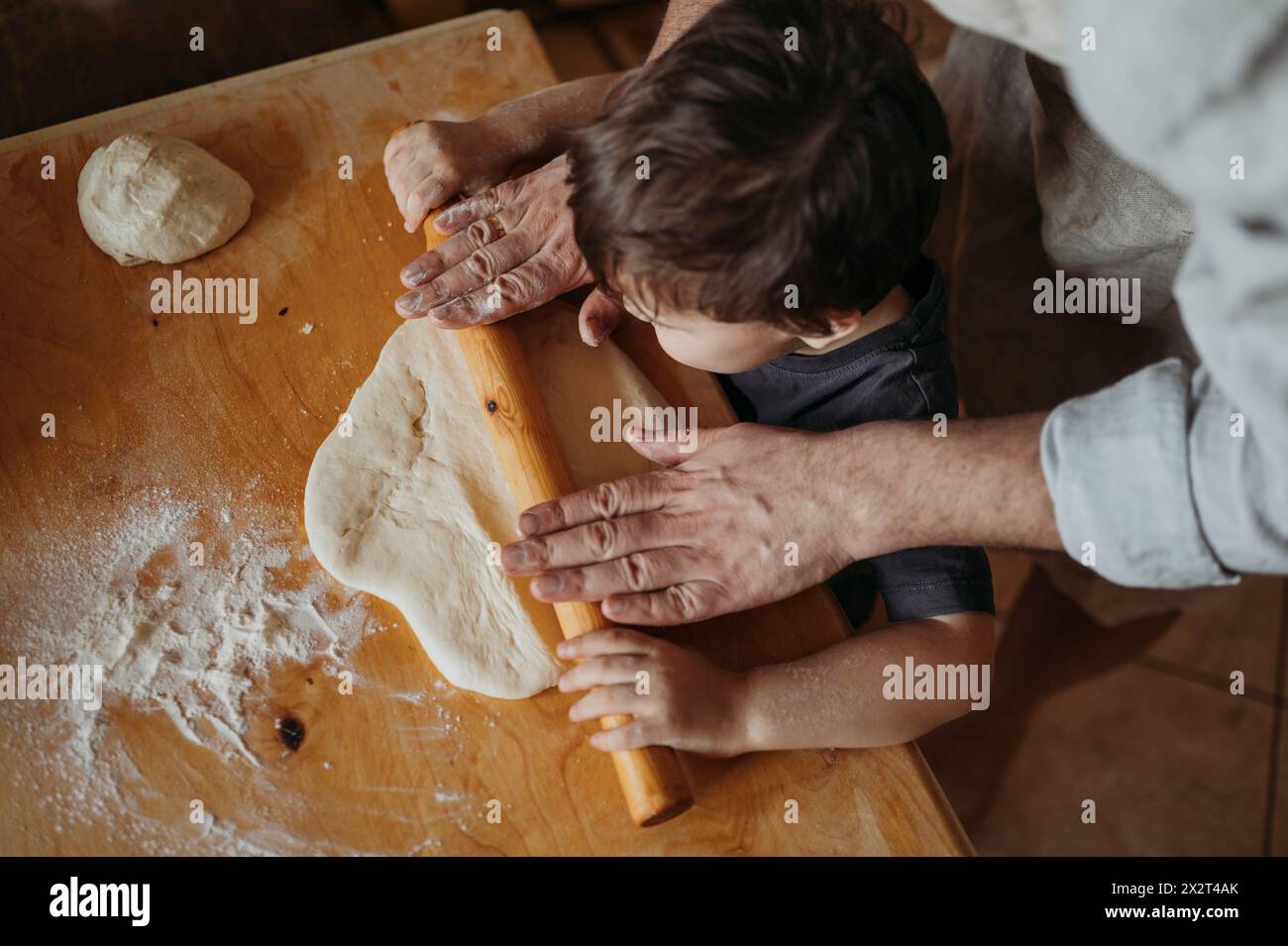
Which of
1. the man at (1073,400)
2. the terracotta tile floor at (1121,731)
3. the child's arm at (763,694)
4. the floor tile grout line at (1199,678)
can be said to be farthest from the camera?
the floor tile grout line at (1199,678)

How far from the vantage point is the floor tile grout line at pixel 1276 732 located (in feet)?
5.35

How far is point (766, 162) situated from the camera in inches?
26.5

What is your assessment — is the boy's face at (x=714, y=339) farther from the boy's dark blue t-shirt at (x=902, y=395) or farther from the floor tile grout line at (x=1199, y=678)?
the floor tile grout line at (x=1199, y=678)

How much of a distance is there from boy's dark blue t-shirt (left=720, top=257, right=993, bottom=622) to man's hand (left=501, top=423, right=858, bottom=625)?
8cm

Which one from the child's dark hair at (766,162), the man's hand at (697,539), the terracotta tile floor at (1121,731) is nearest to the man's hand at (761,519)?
the man's hand at (697,539)

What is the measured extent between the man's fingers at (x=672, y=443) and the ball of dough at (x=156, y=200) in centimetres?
55

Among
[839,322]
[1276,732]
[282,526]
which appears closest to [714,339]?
[839,322]

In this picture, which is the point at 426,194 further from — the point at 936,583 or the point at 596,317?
the point at 936,583

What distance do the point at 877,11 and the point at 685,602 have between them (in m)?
0.55

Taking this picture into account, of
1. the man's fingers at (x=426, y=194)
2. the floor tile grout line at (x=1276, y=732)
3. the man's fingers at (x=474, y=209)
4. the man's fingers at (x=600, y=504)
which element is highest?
the man's fingers at (x=426, y=194)

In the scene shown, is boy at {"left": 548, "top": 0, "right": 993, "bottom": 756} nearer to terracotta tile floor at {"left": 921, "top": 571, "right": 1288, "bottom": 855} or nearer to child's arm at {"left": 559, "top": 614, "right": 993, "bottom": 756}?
child's arm at {"left": 559, "top": 614, "right": 993, "bottom": 756}

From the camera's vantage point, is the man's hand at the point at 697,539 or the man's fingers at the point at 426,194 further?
the man's fingers at the point at 426,194

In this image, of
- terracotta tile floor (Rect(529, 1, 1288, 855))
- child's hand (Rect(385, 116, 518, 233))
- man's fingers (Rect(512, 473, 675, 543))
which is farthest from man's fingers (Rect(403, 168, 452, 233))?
terracotta tile floor (Rect(529, 1, 1288, 855))
